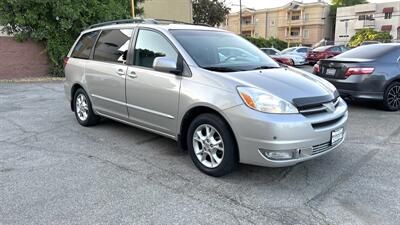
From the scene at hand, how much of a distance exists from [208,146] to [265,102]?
0.84m

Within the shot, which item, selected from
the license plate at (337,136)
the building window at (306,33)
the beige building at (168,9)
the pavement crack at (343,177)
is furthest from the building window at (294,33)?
the license plate at (337,136)

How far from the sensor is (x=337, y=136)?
388 cm

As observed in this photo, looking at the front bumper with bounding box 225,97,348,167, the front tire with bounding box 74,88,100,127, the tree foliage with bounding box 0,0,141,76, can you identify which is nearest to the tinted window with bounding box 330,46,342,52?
the tree foliage with bounding box 0,0,141,76

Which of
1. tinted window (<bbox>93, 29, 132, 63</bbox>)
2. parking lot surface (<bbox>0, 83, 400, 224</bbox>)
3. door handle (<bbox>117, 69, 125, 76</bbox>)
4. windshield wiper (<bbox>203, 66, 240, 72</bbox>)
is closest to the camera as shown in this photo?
parking lot surface (<bbox>0, 83, 400, 224</bbox>)

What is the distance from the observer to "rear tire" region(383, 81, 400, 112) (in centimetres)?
722

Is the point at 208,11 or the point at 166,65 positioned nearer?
the point at 166,65

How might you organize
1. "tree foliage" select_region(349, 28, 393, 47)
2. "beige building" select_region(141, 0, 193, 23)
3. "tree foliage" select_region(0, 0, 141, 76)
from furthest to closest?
"tree foliage" select_region(349, 28, 393, 47)
"beige building" select_region(141, 0, 193, 23)
"tree foliage" select_region(0, 0, 141, 76)

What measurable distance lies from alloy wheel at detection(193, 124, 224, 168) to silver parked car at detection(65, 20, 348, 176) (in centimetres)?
1

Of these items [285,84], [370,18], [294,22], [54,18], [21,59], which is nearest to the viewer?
[285,84]

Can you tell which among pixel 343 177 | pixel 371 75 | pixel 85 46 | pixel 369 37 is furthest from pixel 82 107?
pixel 369 37

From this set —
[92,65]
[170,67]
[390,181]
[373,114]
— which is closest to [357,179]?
[390,181]

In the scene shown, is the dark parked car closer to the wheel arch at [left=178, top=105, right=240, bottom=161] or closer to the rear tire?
the rear tire

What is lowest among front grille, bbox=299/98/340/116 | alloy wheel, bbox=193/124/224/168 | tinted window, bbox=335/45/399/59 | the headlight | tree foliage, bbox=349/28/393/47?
alloy wheel, bbox=193/124/224/168

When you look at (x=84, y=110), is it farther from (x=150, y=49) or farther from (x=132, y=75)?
(x=150, y=49)
